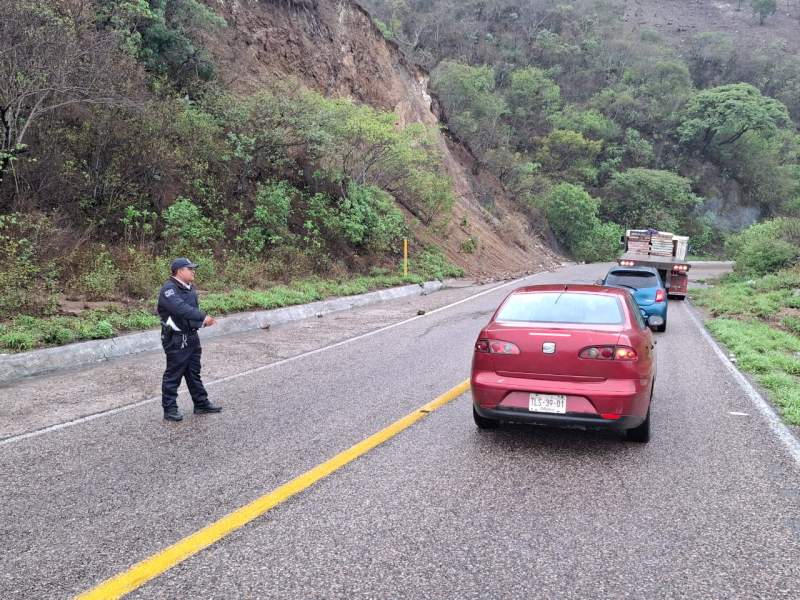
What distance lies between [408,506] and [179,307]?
135 inches

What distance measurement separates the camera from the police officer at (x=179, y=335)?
618 centimetres

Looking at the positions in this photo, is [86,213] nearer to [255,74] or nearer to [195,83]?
[195,83]

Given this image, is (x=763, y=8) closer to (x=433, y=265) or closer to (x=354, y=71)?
(x=354, y=71)

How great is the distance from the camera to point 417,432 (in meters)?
5.81

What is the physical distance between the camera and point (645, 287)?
1419cm

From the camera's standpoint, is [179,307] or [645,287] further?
[645,287]

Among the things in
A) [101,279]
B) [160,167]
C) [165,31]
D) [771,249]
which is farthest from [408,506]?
[771,249]

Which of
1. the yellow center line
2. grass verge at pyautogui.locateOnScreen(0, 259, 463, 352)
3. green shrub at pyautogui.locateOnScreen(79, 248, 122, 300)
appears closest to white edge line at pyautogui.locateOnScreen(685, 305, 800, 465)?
the yellow center line

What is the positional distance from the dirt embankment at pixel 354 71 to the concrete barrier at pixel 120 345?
479 inches

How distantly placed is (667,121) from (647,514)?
7106 cm

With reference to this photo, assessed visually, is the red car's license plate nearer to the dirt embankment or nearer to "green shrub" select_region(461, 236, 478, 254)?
the dirt embankment

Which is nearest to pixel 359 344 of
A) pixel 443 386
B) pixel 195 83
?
pixel 443 386

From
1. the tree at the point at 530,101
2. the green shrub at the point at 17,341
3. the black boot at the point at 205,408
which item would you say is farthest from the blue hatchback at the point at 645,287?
the tree at the point at 530,101

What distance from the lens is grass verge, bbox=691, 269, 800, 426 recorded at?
822cm
